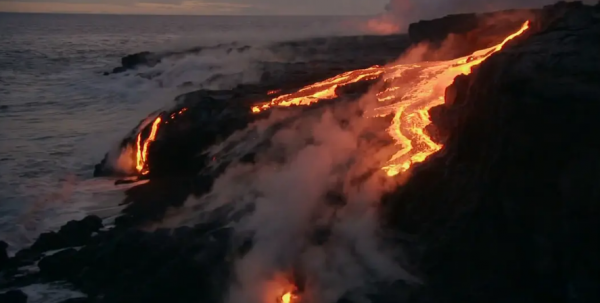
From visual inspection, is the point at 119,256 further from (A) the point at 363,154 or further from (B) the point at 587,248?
(B) the point at 587,248

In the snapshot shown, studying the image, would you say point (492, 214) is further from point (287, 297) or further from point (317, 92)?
point (317, 92)

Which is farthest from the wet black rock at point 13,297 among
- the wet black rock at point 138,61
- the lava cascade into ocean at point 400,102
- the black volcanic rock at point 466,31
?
the wet black rock at point 138,61

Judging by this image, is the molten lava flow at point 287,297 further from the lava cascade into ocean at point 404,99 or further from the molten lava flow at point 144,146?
the molten lava flow at point 144,146

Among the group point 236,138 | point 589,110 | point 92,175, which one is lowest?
point 92,175

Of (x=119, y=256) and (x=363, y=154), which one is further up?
(x=363, y=154)

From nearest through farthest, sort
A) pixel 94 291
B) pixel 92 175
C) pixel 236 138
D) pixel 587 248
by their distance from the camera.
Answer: pixel 587 248, pixel 94 291, pixel 236 138, pixel 92 175

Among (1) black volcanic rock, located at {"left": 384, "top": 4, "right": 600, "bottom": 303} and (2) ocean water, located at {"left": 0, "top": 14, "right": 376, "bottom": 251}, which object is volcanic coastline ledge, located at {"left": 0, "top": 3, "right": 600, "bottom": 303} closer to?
(1) black volcanic rock, located at {"left": 384, "top": 4, "right": 600, "bottom": 303}

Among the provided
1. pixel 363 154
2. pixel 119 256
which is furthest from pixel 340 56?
pixel 119 256

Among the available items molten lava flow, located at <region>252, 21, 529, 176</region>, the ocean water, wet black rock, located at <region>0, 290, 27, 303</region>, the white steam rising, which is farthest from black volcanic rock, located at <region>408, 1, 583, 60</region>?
wet black rock, located at <region>0, 290, 27, 303</region>
